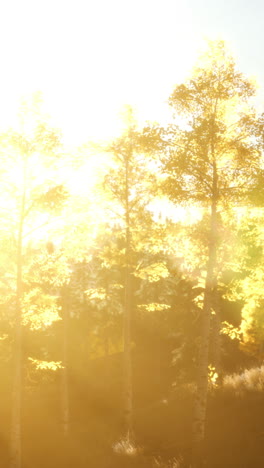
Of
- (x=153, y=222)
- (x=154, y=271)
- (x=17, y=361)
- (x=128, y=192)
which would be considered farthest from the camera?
(x=154, y=271)

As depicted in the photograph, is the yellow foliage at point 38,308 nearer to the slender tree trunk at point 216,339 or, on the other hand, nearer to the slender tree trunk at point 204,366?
the slender tree trunk at point 204,366

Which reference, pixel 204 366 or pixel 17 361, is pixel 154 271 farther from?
pixel 17 361

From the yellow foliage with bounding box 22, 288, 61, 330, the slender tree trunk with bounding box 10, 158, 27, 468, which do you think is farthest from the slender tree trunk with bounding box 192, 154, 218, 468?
the slender tree trunk with bounding box 10, 158, 27, 468

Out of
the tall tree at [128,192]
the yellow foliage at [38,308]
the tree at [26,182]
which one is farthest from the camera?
the tall tree at [128,192]

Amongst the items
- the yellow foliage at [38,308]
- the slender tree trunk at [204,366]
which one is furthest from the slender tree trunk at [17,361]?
the slender tree trunk at [204,366]

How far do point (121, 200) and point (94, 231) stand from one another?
9.65 ft

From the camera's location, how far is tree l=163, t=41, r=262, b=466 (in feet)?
36.8

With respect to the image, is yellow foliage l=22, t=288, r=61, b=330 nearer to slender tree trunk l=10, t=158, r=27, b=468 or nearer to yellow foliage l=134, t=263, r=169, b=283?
slender tree trunk l=10, t=158, r=27, b=468

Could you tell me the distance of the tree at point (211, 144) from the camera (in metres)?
11.2

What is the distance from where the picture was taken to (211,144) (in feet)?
36.9

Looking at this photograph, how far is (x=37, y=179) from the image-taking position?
40.7 ft

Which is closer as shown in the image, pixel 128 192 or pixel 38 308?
pixel 38 308

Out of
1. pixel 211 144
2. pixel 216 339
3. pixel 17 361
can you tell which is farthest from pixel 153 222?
pixel 216 339

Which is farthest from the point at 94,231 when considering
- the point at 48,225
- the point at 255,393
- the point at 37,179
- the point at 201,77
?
the point at 255,393
